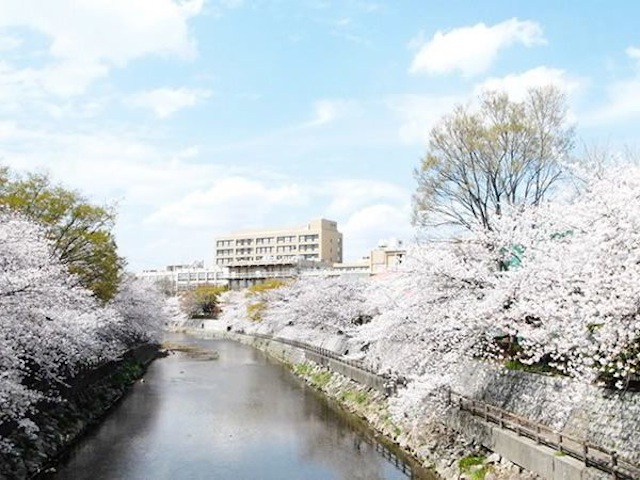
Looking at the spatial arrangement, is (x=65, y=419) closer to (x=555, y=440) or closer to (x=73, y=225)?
(x=73, y=225)

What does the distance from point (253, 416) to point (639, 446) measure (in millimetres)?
15287

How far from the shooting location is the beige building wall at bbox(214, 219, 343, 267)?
4151 inches

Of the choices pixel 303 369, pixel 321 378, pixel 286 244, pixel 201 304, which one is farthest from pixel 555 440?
pixel 286 244

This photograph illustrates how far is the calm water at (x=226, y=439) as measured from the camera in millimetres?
15477

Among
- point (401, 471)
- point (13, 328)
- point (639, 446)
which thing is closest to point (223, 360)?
point (401, 471)

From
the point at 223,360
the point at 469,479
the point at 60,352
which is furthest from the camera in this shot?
the point at 223,360

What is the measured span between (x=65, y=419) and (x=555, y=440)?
14558mm

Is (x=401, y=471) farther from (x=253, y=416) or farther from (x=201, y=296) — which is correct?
(x=201, y=296)

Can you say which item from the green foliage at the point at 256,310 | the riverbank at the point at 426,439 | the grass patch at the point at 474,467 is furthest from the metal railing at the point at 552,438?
the green foliage at the point at 256,310

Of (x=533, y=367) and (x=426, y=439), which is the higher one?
(x=533, y=367)

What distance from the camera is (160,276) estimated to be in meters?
129

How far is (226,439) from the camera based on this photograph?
1903 cm

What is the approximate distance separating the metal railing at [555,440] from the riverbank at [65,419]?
10.5 metres

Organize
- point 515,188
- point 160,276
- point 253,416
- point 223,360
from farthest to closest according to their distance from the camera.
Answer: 1. point 160,276
2. point 223,360
3. point 253,416
4. point 515,188
